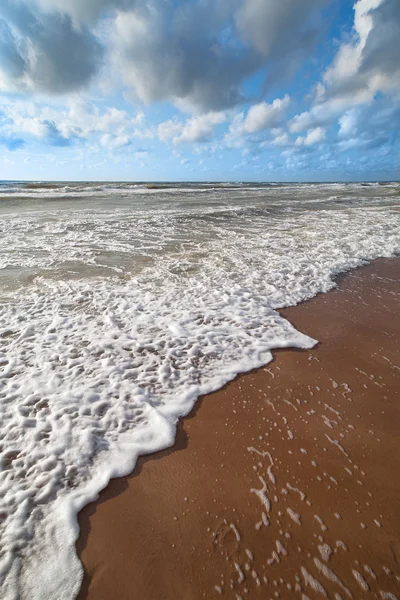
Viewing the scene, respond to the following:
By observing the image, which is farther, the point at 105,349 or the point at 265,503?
the point at 105,349

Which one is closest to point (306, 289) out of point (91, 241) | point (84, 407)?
point (84, 407)

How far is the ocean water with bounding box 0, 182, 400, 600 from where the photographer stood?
223 centimetres

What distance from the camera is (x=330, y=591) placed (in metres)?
1.81

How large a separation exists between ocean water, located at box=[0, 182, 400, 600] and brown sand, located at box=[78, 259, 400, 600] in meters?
0.23

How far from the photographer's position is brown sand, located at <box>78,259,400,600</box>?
1872 millimetres

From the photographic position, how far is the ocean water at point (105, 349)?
223 centimetres

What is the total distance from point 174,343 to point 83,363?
1.26 metres

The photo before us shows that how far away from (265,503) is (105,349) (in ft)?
9.13

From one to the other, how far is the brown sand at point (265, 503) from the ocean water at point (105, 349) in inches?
9.2

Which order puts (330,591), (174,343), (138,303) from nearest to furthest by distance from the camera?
(330,591) < (174,343) < (138,303)

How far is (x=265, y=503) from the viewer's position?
227 centimetres

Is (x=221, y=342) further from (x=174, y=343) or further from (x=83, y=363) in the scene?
(x=83, y=363)

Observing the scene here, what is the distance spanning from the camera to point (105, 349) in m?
4.18

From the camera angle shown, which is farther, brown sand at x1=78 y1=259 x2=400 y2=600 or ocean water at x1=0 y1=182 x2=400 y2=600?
ocean water at x1=0 y1=182 x2=400 y2=600
